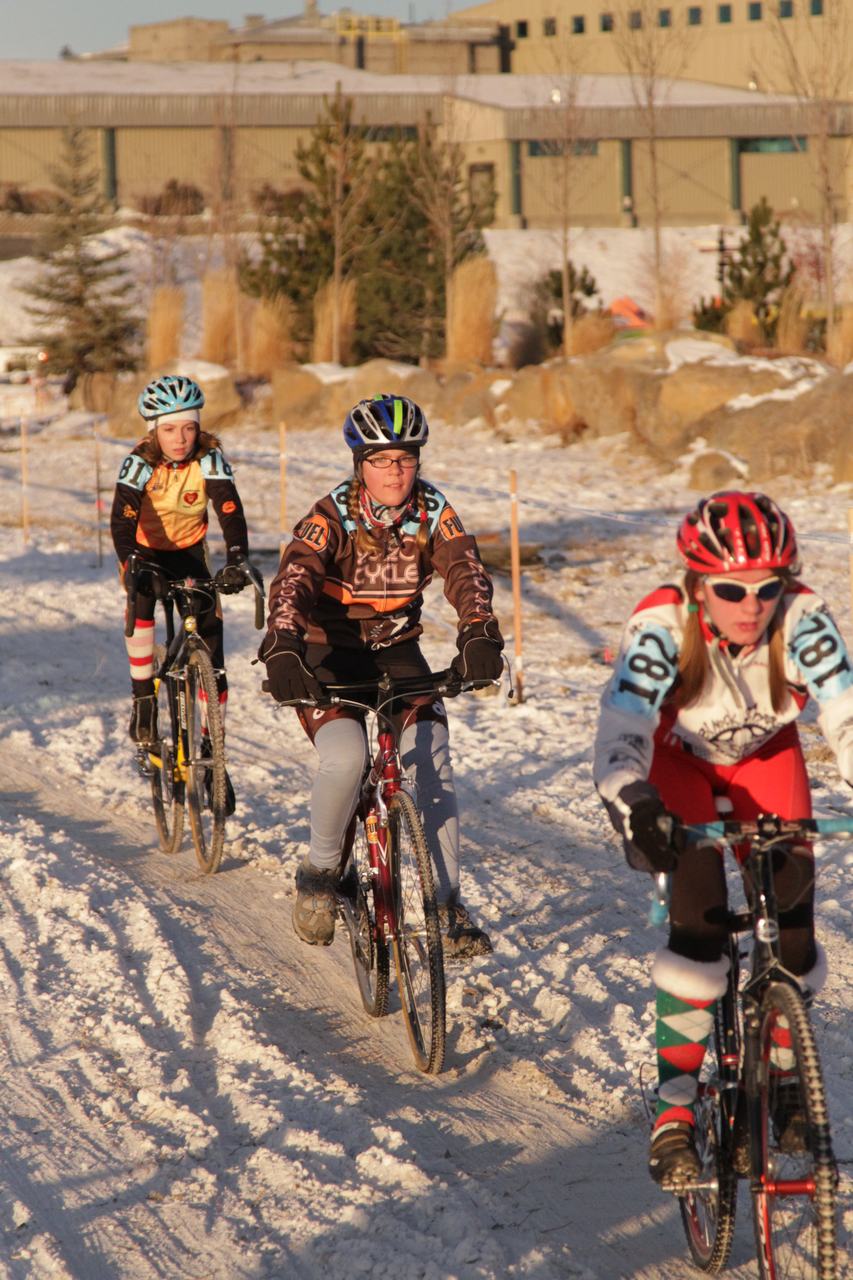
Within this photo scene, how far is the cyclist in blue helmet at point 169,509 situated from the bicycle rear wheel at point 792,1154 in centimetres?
430

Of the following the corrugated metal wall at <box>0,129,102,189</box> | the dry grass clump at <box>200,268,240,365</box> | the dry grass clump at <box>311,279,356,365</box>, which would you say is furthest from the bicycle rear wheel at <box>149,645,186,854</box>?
the corrugated metal wall at <box>0,129,102,189</box>

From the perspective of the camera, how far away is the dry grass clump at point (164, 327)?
100 ft

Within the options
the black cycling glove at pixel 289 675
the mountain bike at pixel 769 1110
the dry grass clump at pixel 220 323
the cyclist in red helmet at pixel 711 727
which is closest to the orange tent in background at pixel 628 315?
the dry grass clump at pixel 220 323

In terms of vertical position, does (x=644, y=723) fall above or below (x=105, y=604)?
above

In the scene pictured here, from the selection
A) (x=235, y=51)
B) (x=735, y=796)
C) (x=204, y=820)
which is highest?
(x=235, y=51)

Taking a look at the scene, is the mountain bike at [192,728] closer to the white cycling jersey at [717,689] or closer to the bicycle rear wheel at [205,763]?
the bicycle rear wheel at [205,763]

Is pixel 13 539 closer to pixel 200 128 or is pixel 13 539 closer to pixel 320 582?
pixel 320 582

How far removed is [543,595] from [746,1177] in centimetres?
1067

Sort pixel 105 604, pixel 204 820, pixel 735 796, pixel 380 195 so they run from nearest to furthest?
1. pixel 735 796
2. pixel 204 820
3. pixel 105 604
4. pixel 380 195

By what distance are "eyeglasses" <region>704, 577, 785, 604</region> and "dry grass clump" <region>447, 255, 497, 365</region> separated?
23950 mm

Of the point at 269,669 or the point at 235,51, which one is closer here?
the point at 269,669

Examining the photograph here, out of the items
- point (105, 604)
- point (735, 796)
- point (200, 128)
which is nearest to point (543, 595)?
point (105, 604)

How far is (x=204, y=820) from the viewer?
23.8ft

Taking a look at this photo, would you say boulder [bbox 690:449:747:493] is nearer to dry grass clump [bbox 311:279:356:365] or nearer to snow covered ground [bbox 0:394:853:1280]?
snow covered ground [bbox 0:394:853:1280]
